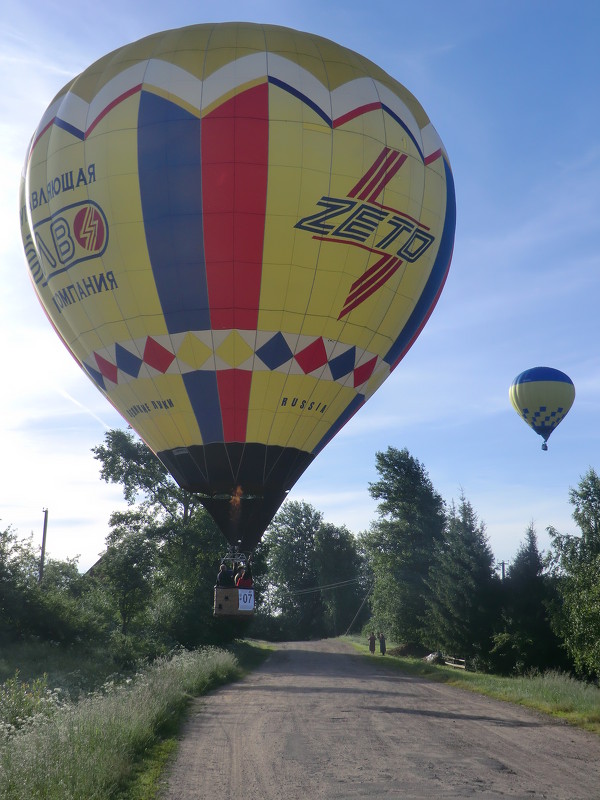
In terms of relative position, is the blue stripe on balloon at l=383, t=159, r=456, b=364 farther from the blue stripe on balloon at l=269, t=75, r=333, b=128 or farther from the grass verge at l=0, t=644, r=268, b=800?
the grass verge at l=0, t=644, r=268, b=800

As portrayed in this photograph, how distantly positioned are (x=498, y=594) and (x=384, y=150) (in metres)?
20.2

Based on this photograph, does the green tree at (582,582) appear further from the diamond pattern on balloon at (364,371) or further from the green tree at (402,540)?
the green tree at (402,540)

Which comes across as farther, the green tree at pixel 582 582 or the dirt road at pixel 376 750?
the green tree at pixel 582 582

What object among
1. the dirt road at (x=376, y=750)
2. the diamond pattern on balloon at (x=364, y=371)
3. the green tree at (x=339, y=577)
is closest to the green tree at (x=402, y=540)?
the dirt road at (x=376, y=750)

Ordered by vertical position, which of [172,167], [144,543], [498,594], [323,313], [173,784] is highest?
[172,167]

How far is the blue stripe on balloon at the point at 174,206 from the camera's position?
14602 mm

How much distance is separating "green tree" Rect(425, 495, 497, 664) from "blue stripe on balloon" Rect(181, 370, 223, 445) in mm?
17850

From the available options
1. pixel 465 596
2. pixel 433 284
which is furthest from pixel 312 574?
pixel 433 284

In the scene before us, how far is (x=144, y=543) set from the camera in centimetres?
3778

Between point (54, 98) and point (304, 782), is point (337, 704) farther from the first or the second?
point (54, 98)

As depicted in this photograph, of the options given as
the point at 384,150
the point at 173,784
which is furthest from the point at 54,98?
the point at 173,784

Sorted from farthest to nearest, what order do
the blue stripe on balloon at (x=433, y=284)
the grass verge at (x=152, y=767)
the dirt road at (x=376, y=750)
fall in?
the blue stripe on balloon at (x=433, y=284) → the dirt road at (x=376, y=750) → the grass verge at (x=152, y=767)

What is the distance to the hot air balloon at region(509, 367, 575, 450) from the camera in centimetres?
3481

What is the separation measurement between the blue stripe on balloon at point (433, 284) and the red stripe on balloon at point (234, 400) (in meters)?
3.56
